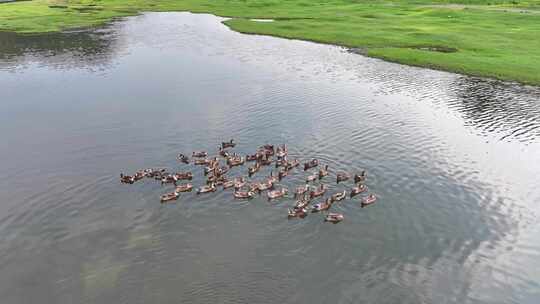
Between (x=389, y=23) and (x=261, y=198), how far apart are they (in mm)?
75998

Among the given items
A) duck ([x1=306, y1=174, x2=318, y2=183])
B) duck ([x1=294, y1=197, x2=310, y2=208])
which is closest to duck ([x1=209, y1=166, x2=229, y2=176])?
duck ([x1=306, y1=174, x2=318, y2=183])

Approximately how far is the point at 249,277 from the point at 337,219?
7.41 meters

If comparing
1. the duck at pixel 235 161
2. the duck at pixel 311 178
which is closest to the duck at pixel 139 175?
the duck at pixel 235 161

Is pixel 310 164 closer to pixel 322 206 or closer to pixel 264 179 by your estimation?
pixel 264 179

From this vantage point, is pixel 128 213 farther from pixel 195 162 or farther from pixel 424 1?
pixel 424 1

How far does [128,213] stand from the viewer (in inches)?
1201

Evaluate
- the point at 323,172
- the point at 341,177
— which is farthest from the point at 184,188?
the point at 341,177

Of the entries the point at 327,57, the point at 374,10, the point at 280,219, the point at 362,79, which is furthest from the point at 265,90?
the point at 374,10

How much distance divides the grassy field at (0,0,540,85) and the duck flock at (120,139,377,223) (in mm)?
36193

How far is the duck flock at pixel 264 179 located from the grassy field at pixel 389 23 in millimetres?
36193

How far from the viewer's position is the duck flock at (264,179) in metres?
32.0

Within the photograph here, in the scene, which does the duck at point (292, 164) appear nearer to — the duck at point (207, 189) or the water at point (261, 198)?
the water at point (261, 198)

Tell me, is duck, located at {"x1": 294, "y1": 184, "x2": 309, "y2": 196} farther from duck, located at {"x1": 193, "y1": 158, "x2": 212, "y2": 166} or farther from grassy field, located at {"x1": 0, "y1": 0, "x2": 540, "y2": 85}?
grassy field, located at {"x1": 0, "y1": 0, "x2": 540, "y2": 85}

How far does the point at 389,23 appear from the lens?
99.4 m
